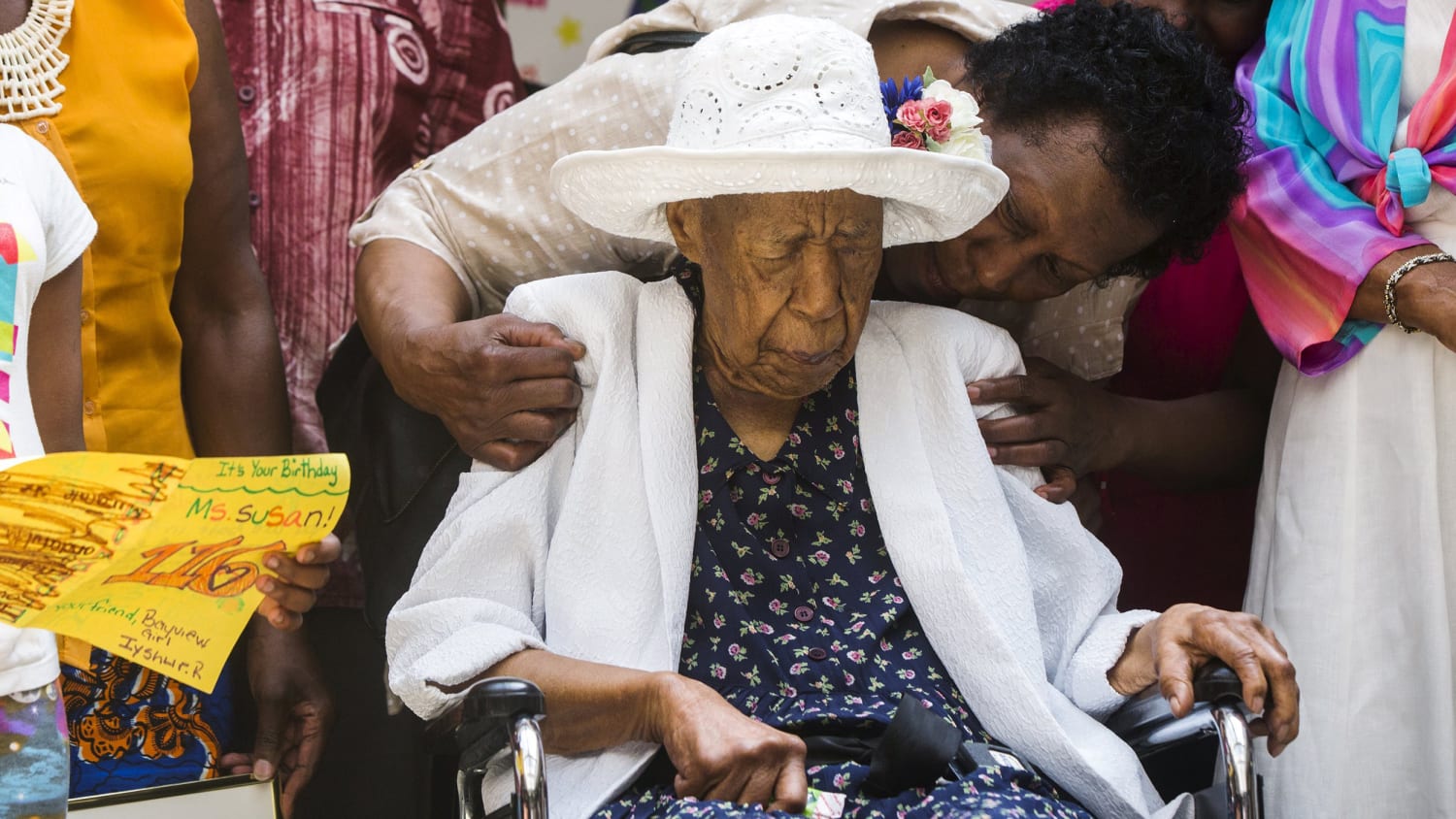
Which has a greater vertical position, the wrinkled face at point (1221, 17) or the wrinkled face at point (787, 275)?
the wrinkled face at point (1221, 17)

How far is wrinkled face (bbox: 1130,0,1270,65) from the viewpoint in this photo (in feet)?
8.98

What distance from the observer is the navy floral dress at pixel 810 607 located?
6.70 ft

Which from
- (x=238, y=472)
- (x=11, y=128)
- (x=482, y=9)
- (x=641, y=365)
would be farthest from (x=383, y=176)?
(x=238, y=472)

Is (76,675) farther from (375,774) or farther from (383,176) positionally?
(383,176)

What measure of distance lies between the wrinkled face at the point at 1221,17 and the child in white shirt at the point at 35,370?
1873mm

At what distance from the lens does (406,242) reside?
2.66 m

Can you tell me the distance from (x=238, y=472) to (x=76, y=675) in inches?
36.2

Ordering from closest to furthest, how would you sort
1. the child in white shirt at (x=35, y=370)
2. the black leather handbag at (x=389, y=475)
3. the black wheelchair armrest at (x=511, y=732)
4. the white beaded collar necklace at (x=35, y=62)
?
the child in white shirt at (x=35, y=370), the black wheelchair armrest at (x=511, y=732), the white beaded collar necklace at (x=35, y=62), the black leather handbag at (x=389, y=475)

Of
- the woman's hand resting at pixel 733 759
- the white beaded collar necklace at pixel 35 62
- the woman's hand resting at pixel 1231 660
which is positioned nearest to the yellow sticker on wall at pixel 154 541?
the woman's hand resting at pixel 733 759

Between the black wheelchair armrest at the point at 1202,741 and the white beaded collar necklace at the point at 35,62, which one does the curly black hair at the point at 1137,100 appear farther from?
the white beaded collar necklace at the point at 35,62

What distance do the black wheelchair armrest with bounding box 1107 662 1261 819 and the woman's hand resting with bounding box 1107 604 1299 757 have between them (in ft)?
0.07

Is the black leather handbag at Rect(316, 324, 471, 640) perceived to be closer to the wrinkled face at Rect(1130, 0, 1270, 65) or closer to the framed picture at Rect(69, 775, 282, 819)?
the framed picture at Rect(69, 775, 282, 819)

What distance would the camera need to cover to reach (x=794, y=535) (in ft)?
7.50

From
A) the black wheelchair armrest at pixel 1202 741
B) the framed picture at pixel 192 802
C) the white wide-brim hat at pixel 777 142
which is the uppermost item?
the white wide-brim hat at pixel 777 142
